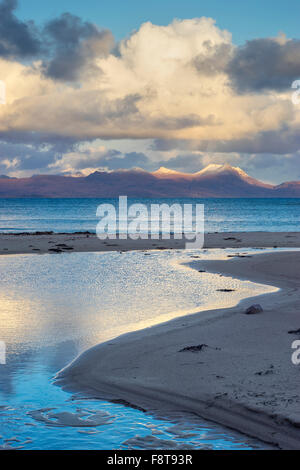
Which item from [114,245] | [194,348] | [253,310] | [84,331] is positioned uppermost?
[114,245]

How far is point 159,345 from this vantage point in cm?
955

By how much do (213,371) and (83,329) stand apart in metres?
4.26

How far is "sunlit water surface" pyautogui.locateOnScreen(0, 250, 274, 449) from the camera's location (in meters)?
5.96

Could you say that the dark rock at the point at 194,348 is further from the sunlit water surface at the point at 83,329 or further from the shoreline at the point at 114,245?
the shoreline at the point at 114,245

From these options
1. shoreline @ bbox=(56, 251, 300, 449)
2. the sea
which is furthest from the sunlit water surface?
shoreline @ bbox=(56, 251, 300, 449)

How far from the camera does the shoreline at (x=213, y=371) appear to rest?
629cm

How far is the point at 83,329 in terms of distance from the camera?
1130 centimetres

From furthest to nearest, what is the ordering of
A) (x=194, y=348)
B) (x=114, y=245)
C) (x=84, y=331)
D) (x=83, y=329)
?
(x=114, y=245), (x=83, y=329), (x=84, y=331), (x=194, y=348)

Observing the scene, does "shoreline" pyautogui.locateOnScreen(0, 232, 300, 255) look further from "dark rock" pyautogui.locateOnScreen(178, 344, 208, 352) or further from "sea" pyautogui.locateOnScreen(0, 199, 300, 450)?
"dark rock" pyautogui.locateOnScreen(178, 344, 208, 352)

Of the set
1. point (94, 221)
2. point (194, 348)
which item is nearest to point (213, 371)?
point (194, 348)

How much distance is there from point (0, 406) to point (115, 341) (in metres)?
3.57

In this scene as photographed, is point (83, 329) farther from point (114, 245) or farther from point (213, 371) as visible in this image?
point (114, 245)

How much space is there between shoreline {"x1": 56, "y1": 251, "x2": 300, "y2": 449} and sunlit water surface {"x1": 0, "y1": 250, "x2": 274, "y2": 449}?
32 centimetres
